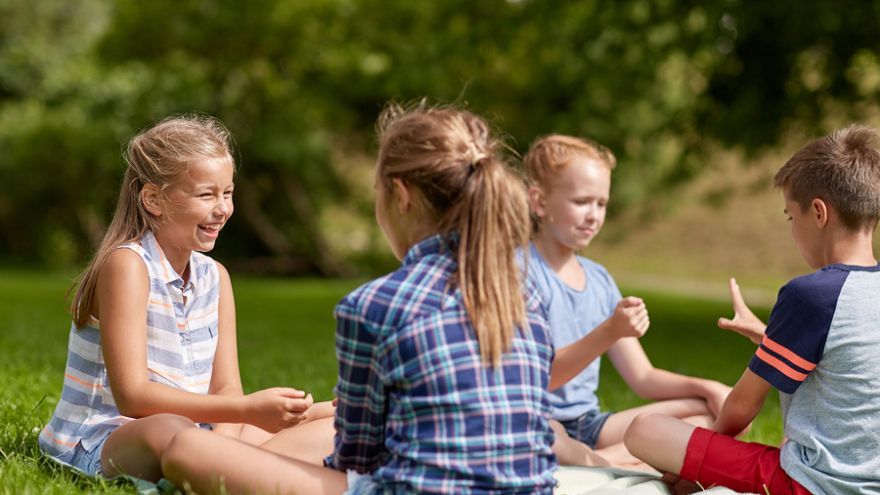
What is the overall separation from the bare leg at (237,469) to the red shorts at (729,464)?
3.92 ft

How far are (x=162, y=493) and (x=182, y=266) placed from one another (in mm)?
769

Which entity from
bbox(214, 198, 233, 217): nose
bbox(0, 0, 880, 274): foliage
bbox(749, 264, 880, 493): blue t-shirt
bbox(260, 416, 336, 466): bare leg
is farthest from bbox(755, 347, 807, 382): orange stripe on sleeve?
bbox(0, 0, 880, 274): foliage

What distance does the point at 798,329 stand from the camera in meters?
2.83

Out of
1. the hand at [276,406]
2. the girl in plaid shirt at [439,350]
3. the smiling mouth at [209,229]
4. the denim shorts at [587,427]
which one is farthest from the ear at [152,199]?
the denim shorts at [587,427]

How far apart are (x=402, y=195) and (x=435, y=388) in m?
0.51

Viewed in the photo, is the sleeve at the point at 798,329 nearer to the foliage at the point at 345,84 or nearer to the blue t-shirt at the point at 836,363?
the blue t-shirt at the point at 836,363

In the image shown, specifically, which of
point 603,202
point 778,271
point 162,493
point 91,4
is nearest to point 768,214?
point 778,271

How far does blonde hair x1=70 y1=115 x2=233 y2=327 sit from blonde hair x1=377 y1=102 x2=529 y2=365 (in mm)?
792

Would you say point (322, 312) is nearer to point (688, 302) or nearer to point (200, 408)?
point (688, 302)

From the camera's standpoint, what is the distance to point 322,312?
13336 mm

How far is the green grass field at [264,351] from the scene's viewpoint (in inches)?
129

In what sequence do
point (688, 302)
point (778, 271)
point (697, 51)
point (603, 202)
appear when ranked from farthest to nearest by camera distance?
point (778, 271)
point (688, 302)
point (697, 51)
point (603, 202)

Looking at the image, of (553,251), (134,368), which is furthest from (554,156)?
(134,368)

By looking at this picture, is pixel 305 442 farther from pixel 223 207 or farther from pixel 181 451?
pixel 223 207
